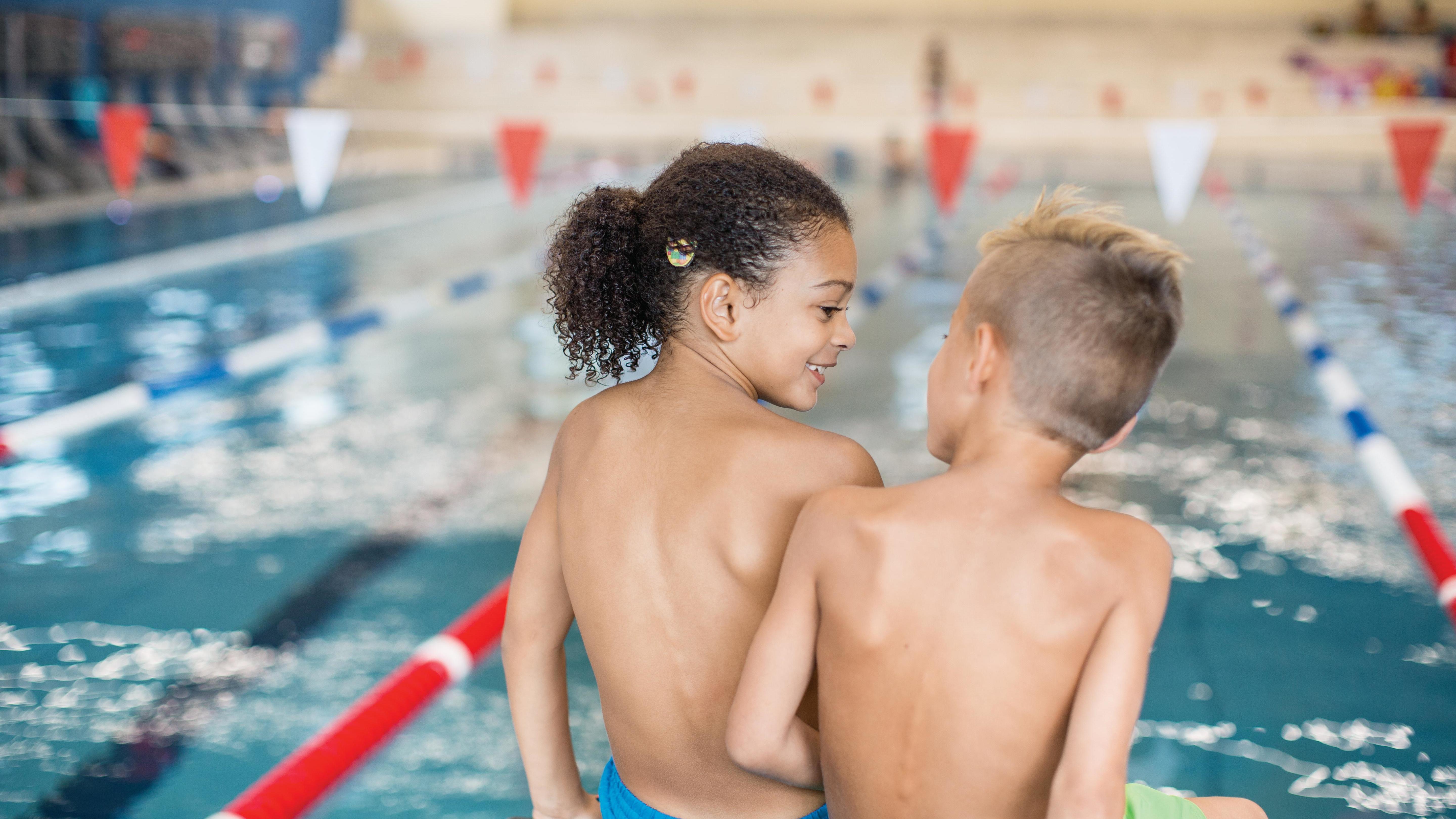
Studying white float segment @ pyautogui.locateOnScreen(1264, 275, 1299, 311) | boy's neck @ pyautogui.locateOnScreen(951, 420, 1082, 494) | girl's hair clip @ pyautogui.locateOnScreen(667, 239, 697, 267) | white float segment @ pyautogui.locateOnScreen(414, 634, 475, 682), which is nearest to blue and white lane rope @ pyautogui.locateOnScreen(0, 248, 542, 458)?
white float segment @ pyautogui.locateOnScreen(414, 634, 475, 682)

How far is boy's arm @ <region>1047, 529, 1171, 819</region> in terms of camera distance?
99 centimetres

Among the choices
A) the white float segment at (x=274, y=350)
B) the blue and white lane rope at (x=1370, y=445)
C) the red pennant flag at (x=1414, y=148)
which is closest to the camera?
the blue and white lane rope at (x=1370, y=445)

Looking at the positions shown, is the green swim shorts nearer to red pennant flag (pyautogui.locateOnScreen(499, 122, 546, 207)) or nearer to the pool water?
the pool water

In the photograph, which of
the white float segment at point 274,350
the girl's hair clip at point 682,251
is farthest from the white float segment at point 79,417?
the girl's hair clip at point 682,251

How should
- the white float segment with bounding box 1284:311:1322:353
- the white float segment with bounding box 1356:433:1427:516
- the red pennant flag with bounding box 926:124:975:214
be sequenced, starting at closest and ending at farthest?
the white float segment with bounding box 1356:433:1427:516
the white float segment with bounding box 1284:311:1322:353
the red pennant flag with bounding box 926:124:975:214

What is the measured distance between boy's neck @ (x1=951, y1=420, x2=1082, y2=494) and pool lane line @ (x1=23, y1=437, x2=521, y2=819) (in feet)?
4.98

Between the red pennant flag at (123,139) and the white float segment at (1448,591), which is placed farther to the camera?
the red pennant flag at (123,139)

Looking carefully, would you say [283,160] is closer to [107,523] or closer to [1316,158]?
[107,523]

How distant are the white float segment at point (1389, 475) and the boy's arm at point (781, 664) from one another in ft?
8.88

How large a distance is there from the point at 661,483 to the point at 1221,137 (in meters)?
21.0

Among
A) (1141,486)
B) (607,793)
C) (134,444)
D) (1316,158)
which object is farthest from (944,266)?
(1316,158)

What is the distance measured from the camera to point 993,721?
1.04m

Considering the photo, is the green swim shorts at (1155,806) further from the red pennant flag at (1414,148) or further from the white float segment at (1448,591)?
the red pennant flag at (1414,148)

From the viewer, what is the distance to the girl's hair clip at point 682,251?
48.7 inches
